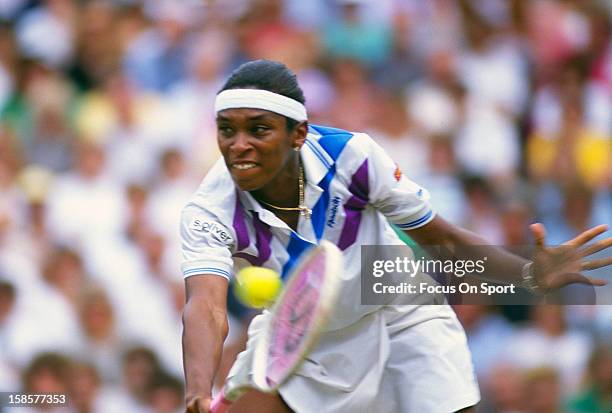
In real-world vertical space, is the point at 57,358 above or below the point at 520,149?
below

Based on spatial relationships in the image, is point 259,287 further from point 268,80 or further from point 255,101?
point 268,80

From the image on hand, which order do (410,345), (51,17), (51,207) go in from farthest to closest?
(51,17) < (51,207) < (410,345)

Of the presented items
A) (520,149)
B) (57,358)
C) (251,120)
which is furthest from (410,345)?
(520,149)

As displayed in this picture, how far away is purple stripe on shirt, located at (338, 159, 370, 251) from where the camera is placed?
526cm

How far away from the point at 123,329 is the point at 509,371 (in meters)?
2.55

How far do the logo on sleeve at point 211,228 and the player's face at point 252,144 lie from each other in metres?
0.17

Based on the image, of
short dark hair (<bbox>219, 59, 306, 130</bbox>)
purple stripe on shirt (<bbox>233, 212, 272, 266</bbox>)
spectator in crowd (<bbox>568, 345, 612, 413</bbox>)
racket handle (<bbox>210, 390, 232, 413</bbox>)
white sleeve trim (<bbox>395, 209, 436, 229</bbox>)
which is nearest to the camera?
racket handle (<bbox>210, 390, 232, 413</bbox>)

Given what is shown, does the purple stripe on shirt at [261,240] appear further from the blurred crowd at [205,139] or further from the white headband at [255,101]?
the blurred crowd at [205,139]

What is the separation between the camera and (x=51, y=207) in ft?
31.2

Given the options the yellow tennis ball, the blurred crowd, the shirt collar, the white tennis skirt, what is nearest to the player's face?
the shirt collar

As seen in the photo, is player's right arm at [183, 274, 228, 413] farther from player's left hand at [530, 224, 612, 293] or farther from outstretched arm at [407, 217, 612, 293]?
player's left hand at [530, 224, 612, 293]

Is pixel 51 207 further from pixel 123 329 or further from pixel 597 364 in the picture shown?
pixel 597 364

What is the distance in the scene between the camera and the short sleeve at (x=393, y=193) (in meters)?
5.27

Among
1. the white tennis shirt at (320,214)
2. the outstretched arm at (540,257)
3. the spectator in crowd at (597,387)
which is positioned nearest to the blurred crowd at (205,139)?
the spectator in crowd at (597,387)
